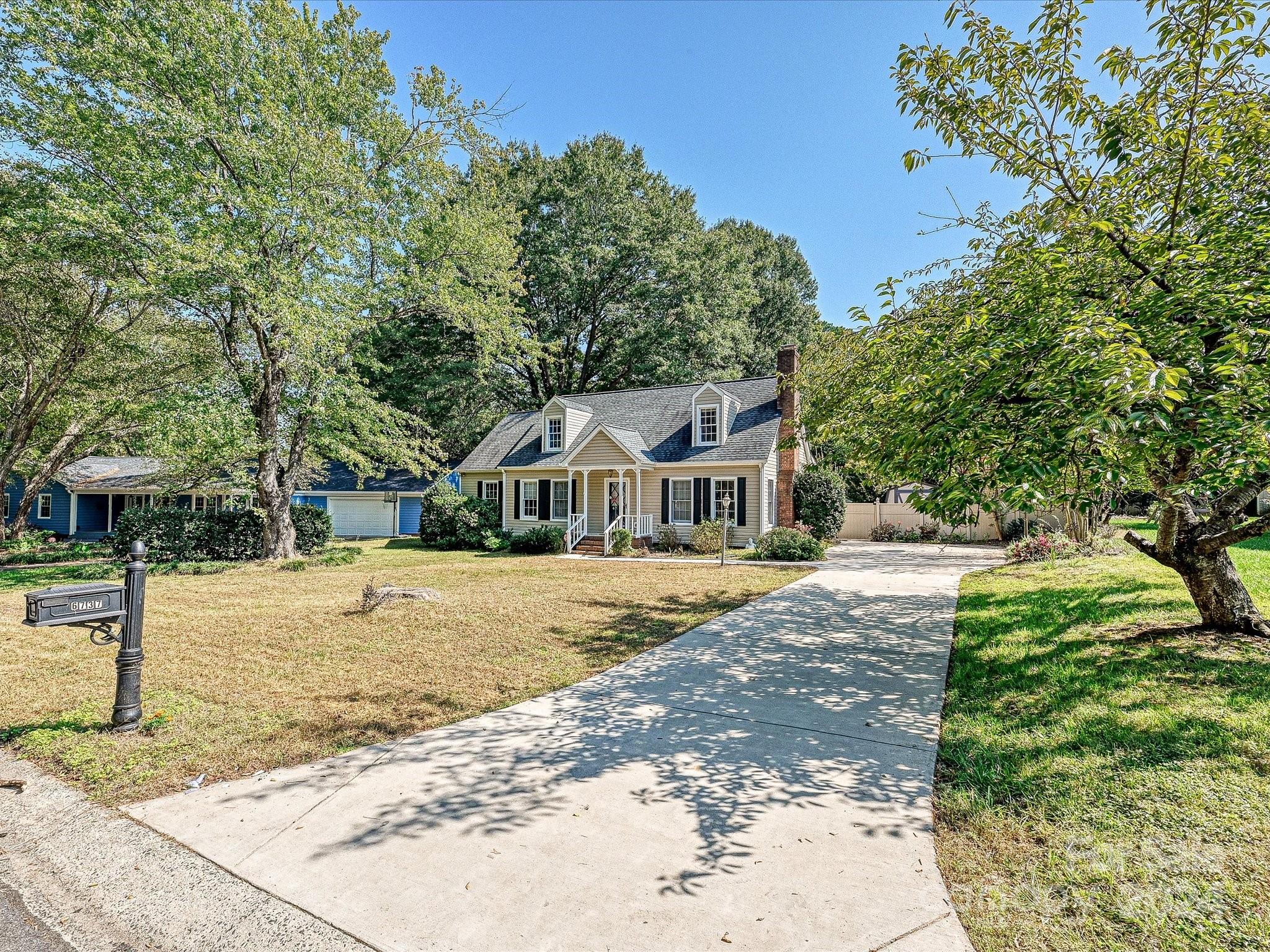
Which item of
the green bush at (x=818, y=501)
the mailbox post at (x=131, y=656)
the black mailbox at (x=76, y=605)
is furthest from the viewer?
the green bush at (x=818, y=501)

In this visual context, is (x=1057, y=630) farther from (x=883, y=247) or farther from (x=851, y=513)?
(x=851, y=513)

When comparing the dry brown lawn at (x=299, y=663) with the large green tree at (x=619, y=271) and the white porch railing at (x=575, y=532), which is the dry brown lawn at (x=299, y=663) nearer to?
the white porch railing at (x=575, y=532)

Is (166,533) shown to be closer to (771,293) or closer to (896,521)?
(896,521)

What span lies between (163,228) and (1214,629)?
19.3 metres

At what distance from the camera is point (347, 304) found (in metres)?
15.2

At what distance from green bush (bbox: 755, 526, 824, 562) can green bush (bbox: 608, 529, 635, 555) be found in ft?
14.1

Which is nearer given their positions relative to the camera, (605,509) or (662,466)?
(662,466)

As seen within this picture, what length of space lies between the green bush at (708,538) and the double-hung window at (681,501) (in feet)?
3.87

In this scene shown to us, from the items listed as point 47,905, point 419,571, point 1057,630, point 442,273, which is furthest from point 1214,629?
point 442,273

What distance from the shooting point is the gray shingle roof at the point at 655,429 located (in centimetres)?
2019

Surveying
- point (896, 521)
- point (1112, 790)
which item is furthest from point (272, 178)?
point (896, 521)

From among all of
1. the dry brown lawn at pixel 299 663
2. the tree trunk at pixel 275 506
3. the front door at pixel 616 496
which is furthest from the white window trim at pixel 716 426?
the tree trunk at pixel 275 506

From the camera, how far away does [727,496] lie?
779 inches

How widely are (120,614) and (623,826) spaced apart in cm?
425
